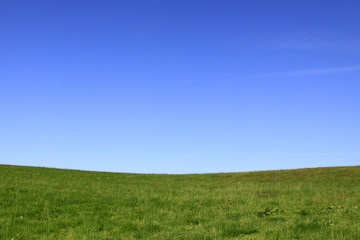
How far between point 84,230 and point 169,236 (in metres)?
3.45

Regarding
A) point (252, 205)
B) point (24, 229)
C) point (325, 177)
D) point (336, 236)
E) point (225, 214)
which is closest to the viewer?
point (336, 236)

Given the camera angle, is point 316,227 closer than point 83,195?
Yes

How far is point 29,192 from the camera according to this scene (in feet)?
56.9

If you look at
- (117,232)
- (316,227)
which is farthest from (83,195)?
(316,227)

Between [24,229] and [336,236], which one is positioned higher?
[336,236]

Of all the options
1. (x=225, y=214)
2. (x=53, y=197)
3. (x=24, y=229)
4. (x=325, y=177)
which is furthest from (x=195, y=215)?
(x=325, y=177)

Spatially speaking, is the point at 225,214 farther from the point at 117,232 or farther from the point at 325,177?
the point at 325,177

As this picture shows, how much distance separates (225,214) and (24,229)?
25.0 feet

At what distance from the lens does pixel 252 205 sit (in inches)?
571

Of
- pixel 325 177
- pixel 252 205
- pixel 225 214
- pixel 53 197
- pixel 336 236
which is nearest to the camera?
pixel 336 236

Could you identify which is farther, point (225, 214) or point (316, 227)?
point (225, 214)

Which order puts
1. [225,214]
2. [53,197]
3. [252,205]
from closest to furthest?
[225,214] < [252,205] < [53,197]

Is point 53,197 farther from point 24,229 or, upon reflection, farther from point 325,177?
point 325,177

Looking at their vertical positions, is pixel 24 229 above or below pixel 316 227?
below
